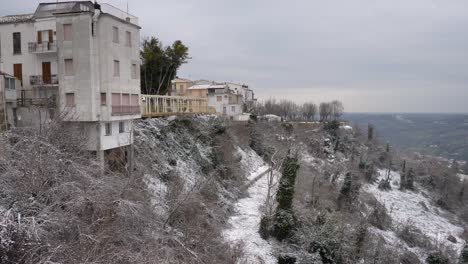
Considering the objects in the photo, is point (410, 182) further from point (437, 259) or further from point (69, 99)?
point (69, 99)

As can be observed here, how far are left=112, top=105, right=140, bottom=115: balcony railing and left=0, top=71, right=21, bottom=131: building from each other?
637cm

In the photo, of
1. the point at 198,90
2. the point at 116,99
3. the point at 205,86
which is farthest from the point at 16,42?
the point at 205,86

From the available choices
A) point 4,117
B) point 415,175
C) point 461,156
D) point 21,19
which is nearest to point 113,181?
point 4,117

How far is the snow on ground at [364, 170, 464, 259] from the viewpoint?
34.3 m

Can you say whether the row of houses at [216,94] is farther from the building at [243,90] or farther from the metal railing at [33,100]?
the metal railing at [33,100]

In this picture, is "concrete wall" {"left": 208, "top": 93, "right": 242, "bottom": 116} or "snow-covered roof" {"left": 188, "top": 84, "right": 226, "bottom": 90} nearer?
"concrete wall" {"left": 208, "top": 93, "right": 242, "bottom": 116}

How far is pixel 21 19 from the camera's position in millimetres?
21609

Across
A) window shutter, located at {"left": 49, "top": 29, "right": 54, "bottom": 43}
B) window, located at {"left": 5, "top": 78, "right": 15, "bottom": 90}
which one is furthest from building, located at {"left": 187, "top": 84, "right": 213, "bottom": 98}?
window, located at {"left": 5, "top": 78, "right": 15, "bottom": 90}

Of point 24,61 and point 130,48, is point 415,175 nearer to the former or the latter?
point 130,48

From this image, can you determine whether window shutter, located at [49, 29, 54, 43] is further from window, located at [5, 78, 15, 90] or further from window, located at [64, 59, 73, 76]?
window, located at [5, 78, 15, 90]

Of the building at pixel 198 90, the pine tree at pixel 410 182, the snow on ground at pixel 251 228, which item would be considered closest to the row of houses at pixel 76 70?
the snow on ground at pixel 251 228

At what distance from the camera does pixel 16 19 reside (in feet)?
71.6

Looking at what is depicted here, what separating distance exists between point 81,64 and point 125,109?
147 inches

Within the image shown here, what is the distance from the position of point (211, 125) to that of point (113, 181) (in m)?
17.8
